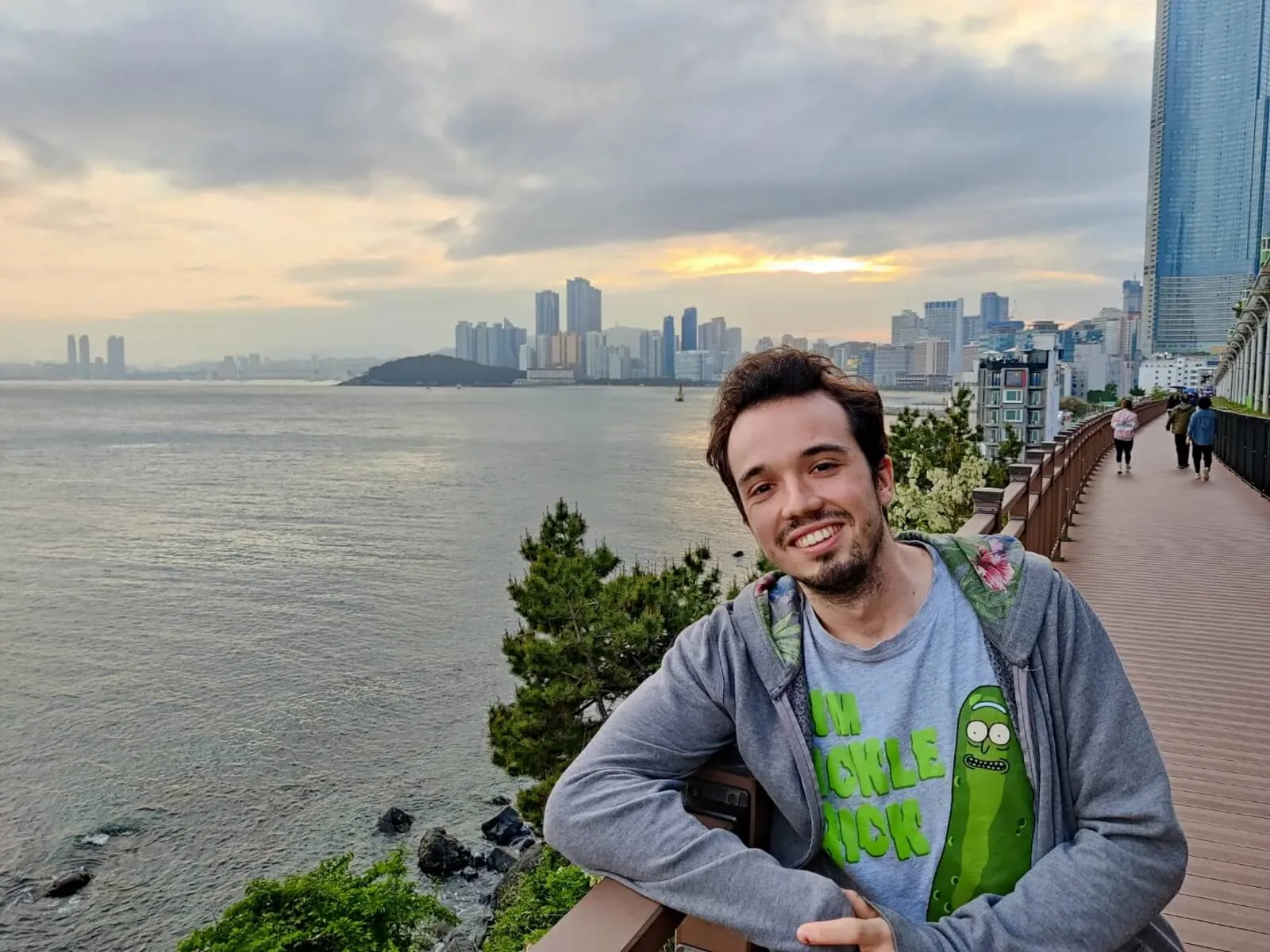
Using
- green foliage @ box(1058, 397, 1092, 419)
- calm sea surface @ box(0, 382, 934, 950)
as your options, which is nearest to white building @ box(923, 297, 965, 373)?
green foliage @ box(1058, 397, 1092, 419)

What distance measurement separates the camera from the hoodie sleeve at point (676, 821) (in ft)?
3.93

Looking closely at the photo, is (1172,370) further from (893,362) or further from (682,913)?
(682,913)

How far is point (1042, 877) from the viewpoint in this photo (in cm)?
130

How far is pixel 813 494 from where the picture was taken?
1.49m

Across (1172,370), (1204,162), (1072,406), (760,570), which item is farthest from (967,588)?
(1204,162)

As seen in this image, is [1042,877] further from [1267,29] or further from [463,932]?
[1267,29]

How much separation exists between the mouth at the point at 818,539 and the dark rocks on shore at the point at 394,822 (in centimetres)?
1692

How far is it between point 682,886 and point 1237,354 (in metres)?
40.9

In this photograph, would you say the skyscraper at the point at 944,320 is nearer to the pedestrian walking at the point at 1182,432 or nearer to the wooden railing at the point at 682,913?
the pedestrian walking at the point at 1182,432

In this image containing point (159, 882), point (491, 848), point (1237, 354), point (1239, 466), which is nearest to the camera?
point (1239, 466)

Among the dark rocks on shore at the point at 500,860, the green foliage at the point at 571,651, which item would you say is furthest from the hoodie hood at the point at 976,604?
the dark rocks on shore at the point at 500,860

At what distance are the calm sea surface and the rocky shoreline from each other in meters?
0.45

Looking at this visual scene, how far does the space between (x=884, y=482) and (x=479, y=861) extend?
16.7 meters

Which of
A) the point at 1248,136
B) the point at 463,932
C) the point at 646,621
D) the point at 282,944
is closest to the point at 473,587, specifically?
the point at 463,932
